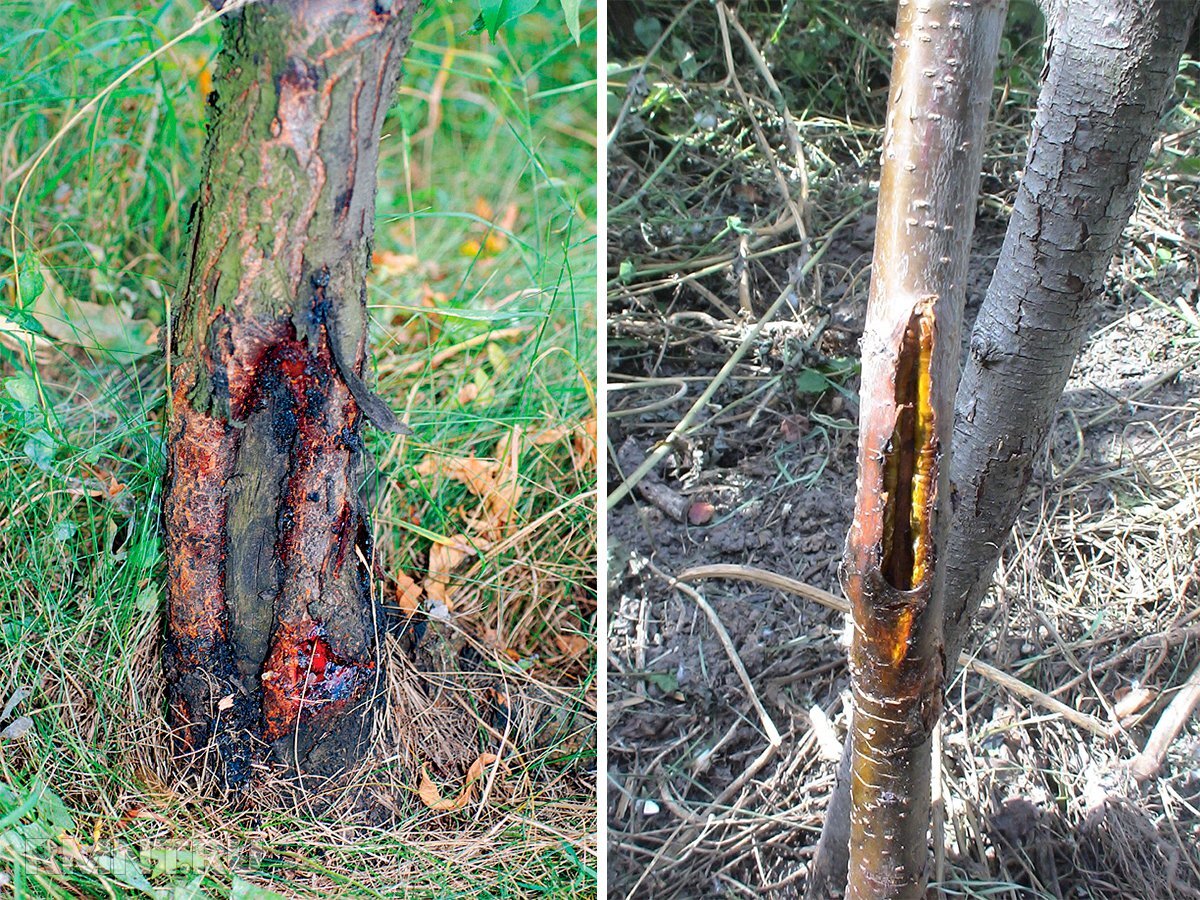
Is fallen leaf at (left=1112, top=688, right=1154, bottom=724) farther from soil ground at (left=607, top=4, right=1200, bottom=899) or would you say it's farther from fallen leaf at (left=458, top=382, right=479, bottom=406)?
fallen leaf at (left=458, top=382, right=479, bottom=406)

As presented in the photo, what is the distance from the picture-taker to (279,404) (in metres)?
0.77

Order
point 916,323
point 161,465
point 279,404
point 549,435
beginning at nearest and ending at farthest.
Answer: point 916,323 → point 279,404 → point 161,465 → point 549,435

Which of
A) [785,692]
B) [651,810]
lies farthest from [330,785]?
[785,692]

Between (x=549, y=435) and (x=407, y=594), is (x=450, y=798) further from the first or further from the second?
(x=549, y=435)

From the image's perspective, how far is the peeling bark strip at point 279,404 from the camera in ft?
2.14

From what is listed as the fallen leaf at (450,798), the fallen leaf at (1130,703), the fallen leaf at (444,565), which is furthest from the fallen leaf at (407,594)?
the fallen leaf at (1130,703)

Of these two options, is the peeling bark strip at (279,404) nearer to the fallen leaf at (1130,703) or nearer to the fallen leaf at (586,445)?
the fallen leaf at (586,445)

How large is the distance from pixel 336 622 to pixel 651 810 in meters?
0.39

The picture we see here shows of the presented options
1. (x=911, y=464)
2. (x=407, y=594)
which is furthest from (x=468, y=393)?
(x=911, y=464)

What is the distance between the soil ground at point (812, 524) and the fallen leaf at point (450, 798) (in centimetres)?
16

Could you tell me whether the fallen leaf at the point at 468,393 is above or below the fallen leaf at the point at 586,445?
above

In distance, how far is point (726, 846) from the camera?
1040mm

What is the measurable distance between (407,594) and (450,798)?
0.20 m

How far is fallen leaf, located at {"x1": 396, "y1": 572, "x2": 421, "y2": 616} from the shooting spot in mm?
1006
